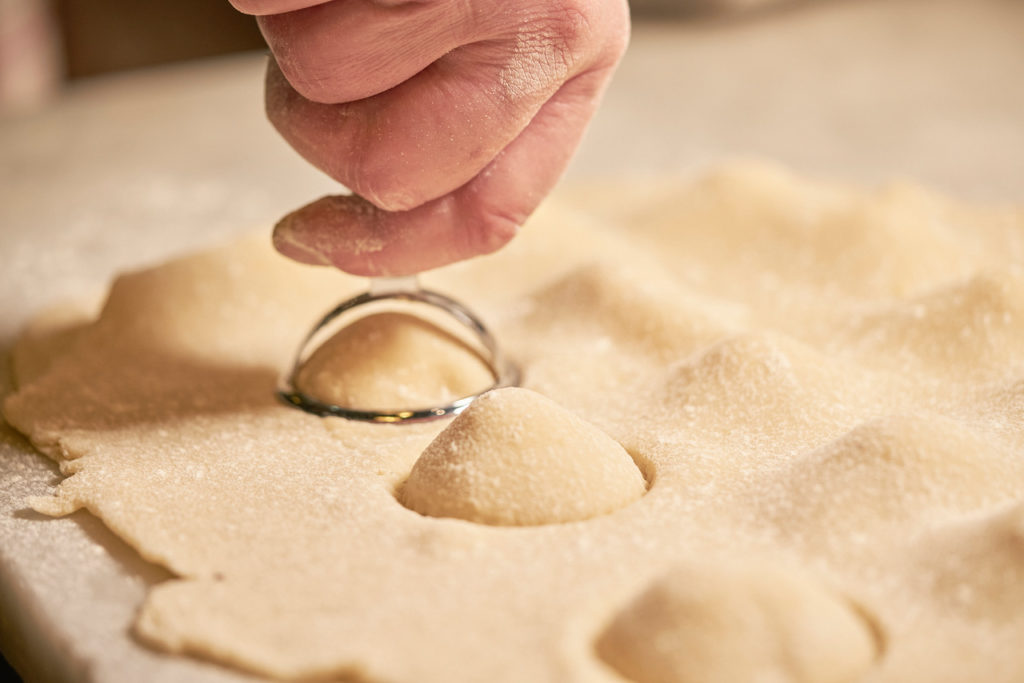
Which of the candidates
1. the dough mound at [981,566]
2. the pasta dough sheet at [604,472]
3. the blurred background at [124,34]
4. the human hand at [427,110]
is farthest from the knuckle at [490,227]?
the blurred background at [124,34]

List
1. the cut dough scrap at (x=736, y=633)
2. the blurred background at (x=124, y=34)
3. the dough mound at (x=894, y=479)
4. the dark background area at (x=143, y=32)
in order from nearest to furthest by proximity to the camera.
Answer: the cut dough scrap at (x=736, y=633), the dough mound at (x=894, y=479), the blurred background at (x=124, y=34), the dark background area at (x=143, y=32)

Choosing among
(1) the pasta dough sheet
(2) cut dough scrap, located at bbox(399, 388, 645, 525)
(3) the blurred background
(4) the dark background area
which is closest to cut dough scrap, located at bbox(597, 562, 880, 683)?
(1) the pasta dough sheet

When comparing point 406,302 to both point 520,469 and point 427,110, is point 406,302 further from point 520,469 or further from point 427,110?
point 520,469

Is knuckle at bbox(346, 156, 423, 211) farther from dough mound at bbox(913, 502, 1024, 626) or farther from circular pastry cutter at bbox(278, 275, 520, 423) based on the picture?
dough mound at bbox(913, 502, 1024, 626)

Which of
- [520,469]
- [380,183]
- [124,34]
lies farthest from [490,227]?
[124,34]

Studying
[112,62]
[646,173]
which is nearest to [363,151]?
[646,173]

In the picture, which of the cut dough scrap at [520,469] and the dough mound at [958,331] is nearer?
the cut dough scrap at [520,469]

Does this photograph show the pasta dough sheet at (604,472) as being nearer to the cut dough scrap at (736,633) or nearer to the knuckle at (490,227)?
the cut dough scrap at (736,633)
